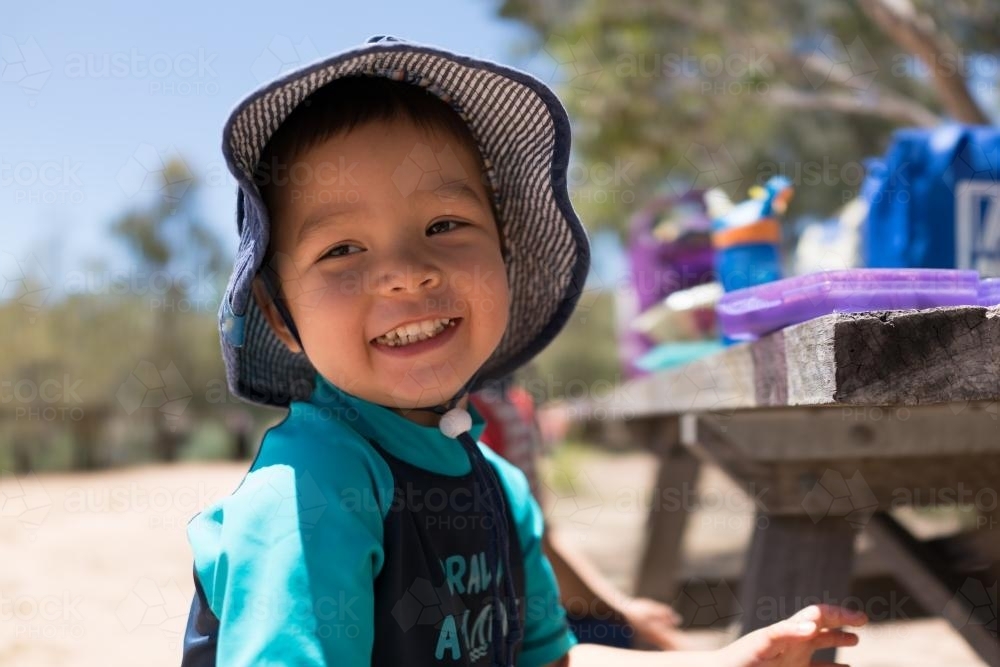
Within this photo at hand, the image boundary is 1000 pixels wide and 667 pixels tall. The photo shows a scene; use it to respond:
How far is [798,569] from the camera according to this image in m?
1.88

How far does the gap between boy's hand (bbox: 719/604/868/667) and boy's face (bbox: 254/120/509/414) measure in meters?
0.56

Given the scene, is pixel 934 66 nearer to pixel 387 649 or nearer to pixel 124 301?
pixel 387 649

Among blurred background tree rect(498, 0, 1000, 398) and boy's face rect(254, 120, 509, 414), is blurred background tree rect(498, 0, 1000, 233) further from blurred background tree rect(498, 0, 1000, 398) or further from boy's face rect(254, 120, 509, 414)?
boy's face rect(254, 120, 509, 414)

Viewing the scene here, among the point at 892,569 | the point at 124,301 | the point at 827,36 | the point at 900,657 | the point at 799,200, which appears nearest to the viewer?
the point at 892,569

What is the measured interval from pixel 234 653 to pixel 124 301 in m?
17.2

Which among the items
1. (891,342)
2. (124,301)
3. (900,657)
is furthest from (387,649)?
(124,301)

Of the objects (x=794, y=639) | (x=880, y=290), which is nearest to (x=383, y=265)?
(x=880, y=290)

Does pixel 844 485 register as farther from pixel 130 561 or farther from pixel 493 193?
pixel 130 561

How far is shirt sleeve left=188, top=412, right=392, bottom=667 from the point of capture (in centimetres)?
108

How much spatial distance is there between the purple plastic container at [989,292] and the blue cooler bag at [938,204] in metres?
0.91

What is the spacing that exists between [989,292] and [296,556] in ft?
2.94

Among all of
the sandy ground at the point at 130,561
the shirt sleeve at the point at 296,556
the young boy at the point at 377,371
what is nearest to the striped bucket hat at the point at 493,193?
the young boy at the point at 377,371

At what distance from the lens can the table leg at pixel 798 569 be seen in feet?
6.10

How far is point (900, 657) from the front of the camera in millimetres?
3623
